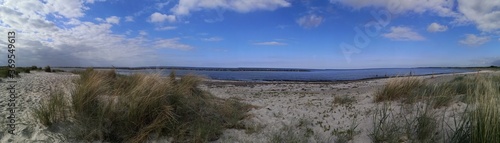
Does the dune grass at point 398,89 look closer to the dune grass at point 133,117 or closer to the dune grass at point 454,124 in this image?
the dune grass at point 454,124

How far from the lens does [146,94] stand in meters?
5.23

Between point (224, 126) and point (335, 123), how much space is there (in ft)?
8.00

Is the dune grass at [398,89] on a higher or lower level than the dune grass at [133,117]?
higher

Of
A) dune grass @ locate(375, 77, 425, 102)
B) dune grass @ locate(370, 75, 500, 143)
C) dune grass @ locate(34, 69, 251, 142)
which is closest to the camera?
dune grass @ locate(370, 75, 500, 143)

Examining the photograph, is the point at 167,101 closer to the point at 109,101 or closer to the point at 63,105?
the point at 109,101

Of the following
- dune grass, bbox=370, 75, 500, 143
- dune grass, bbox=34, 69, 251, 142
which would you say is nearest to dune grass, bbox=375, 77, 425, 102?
dune grass, bbox=370, 75, 500, 143

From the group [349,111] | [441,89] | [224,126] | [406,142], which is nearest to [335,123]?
[349,111]

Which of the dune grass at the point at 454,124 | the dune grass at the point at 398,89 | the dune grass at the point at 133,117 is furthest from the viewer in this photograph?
the dune grass at the point at 398,89

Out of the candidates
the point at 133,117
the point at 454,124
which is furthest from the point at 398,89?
the point at 133,117

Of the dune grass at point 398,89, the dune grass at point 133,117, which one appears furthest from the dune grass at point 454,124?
the dune grass at point 133,117

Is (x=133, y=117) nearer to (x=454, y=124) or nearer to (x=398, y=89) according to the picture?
(x=454, y=124)

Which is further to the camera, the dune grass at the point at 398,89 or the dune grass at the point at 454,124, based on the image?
the dune grass at the point at 398,89

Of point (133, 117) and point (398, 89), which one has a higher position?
point (398, 89)

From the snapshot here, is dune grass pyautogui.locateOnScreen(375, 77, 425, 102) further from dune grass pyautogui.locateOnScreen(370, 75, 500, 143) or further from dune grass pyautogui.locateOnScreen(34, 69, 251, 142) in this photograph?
dune grass pyautogui.locateOnScreen(34, 69, 251, 142)
